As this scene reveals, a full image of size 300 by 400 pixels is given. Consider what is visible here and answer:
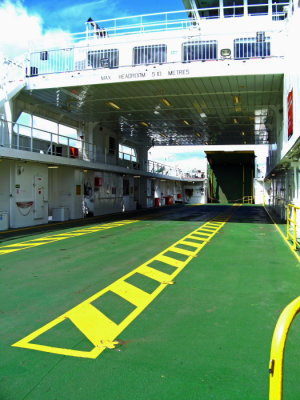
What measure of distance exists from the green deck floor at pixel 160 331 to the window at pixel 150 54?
33.9 ft

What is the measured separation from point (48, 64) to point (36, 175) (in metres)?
5.12

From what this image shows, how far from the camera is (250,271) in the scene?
6.89m

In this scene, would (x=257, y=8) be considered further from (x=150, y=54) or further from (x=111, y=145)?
(x=111, y=145)

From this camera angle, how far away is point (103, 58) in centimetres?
1530

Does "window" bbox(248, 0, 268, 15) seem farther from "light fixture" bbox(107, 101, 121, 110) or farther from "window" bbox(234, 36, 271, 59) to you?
"light fixture" bbox(107, 101, 121, 110)

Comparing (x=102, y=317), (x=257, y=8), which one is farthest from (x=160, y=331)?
(x=257, y=8)

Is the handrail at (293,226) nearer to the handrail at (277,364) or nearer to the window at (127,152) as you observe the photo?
the handrail at (277,364)

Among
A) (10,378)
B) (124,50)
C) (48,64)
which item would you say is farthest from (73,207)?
(10,378)

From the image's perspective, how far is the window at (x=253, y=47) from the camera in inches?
522

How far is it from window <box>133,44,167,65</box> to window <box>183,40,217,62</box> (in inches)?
40.9

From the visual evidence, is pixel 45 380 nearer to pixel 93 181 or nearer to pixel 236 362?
pixel 236 362

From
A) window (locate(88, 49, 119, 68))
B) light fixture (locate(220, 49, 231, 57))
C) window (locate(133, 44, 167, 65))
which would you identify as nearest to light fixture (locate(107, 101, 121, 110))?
window (locate(88, 49, 119, 68))

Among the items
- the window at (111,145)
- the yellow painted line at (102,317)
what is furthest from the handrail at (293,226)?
the window at (111,145)

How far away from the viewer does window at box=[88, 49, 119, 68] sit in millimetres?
15127
